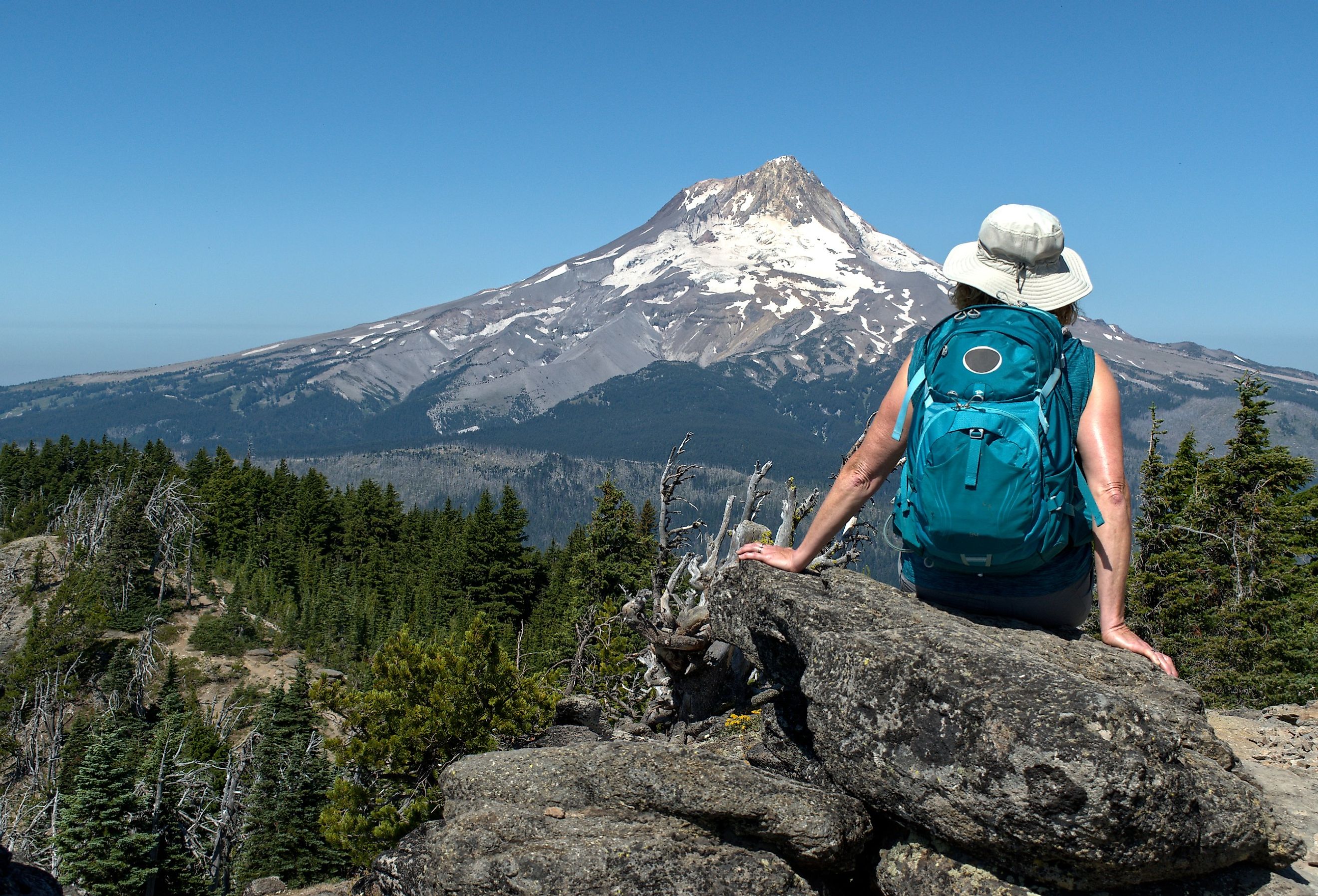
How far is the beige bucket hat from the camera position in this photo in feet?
15.0

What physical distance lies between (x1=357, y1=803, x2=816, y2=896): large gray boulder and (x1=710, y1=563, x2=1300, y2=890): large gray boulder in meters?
0.77

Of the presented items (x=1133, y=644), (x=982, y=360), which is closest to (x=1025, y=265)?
(x=982, y=360)

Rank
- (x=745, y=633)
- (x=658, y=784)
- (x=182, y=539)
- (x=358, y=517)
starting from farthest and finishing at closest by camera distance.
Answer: (x=358, y=517) → (x=182, y=539) → (x=745, y=633) → (x=658, y=784)

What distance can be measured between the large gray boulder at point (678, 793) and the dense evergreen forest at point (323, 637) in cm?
310

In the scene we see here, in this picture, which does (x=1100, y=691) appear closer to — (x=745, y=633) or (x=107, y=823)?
(x=745, y=633)

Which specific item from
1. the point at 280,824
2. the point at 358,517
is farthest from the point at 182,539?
the point at 280,824

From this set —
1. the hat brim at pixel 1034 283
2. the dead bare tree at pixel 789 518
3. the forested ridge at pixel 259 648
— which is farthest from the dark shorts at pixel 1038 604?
the forested ridge at pixel 259 648

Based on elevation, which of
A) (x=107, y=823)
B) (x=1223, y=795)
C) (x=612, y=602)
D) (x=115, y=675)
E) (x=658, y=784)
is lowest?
(x=115, y=675)

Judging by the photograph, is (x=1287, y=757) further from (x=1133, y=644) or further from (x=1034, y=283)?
(x=1034, y=283)

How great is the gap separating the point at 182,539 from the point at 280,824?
4879 cm

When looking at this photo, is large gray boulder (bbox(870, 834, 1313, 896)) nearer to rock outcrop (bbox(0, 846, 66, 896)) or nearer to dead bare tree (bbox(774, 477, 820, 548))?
rock outcrop (bbox(0, 846, 66, 896))

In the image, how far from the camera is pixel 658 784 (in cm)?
563

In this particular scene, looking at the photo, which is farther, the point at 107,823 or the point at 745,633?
the point at 107,823

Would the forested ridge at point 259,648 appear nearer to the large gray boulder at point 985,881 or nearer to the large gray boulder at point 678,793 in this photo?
the large gray boulder at point 678,793
